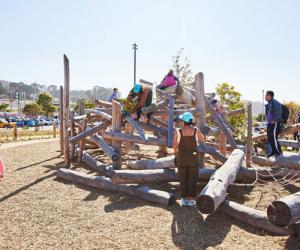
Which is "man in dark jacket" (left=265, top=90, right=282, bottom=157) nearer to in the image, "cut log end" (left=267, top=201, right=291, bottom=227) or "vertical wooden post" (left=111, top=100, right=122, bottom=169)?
"cut log end" (left=267, top=201, right=291, bottom=227)

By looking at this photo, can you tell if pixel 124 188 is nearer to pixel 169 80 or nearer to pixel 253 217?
pixel 253 217

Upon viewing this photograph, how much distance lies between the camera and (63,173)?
8.79 metres

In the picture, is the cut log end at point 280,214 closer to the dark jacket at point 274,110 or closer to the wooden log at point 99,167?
the dark jacket at point 274,110

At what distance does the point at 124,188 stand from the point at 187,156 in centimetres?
196

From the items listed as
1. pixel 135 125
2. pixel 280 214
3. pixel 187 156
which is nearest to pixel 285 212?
pixel 280 214

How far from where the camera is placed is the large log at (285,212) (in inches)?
164

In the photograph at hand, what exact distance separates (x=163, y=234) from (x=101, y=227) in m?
1.08

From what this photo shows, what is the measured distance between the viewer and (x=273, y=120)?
782cm

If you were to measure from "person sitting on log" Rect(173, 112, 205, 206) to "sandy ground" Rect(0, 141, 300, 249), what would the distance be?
32 cm

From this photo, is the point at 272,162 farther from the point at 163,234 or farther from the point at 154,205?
the point at 163,234

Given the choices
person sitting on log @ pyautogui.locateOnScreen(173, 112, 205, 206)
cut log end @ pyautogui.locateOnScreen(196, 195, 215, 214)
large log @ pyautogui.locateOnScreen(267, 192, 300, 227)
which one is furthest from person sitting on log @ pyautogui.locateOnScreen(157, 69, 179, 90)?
large log @ pyautogui.locateOnScreen(267, 192, 300, 227)

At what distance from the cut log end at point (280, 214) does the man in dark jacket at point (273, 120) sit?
3.58 meters

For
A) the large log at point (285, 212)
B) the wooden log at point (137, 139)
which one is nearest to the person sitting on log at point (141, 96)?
the wooden log at point (137, 139)

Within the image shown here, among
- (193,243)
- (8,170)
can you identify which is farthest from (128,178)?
(8,170)
